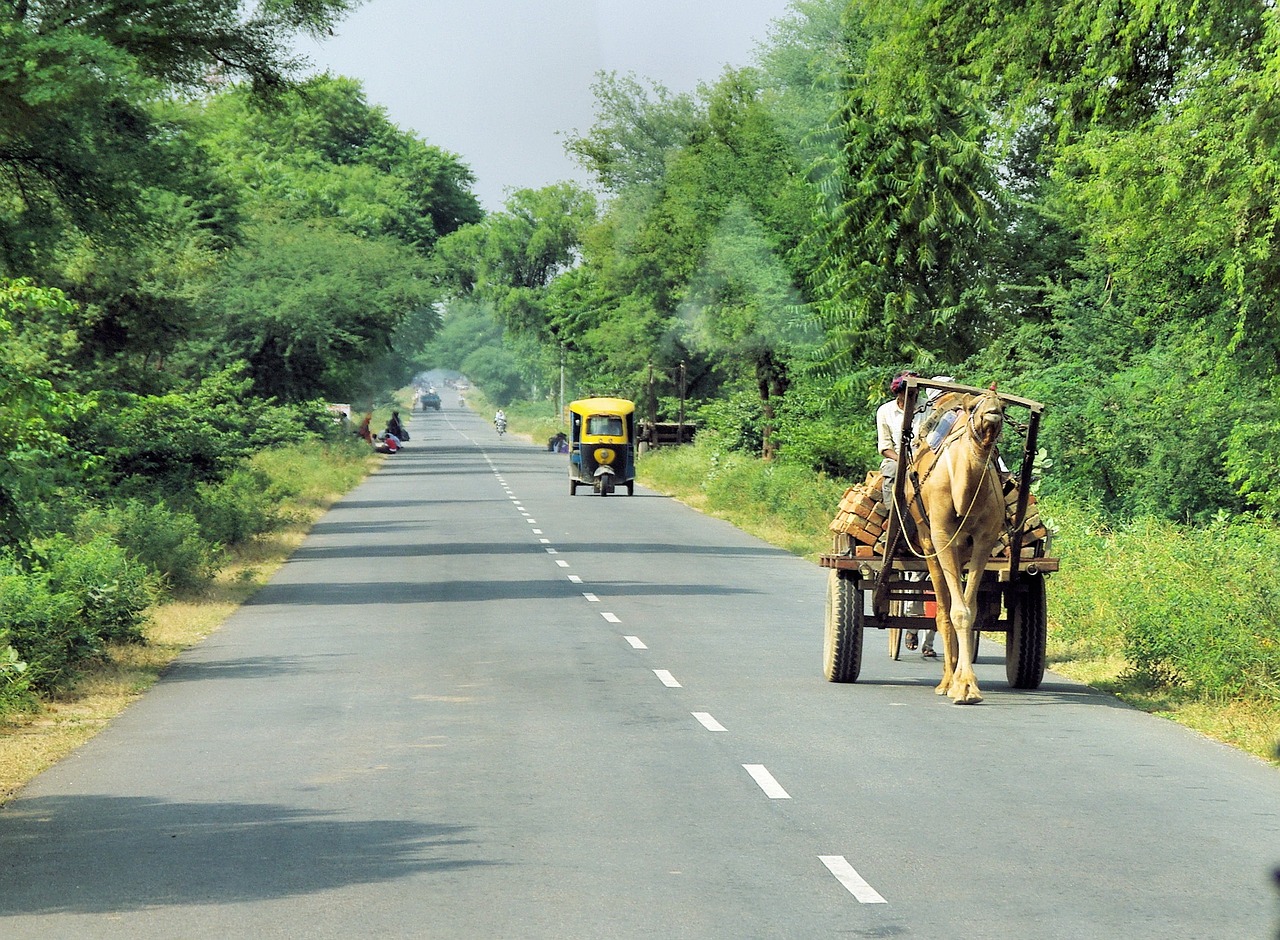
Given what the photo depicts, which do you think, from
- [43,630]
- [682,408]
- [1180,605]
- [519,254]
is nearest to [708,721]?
[1180,605]

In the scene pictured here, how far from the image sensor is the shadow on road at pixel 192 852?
7.77m

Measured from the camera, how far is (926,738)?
12156 mm

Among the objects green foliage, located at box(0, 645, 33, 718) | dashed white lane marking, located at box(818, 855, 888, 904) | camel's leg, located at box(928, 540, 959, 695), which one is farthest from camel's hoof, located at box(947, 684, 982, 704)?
green foliage, located at box(0, 645, 33, 718)

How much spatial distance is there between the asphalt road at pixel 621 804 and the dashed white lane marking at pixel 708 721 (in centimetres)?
5

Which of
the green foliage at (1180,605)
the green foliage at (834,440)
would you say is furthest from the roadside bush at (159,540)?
the green foliage at (834,440)

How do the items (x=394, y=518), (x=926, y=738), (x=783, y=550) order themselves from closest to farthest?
(x=926, y=738)
(x=783, y=550)
(x=394, y=518)

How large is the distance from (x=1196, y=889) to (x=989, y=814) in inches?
70.1

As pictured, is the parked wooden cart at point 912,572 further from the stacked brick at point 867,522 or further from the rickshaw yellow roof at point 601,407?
the rickshaw yellow roof at point 601,407

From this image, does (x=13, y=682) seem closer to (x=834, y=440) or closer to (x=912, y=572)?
(x=912, y=572)

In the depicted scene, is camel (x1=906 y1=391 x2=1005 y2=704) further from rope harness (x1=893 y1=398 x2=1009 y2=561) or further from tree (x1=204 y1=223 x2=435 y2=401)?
tree (x1=204 y1=223 x2=435 y2=401)

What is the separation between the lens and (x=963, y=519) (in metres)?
13.7

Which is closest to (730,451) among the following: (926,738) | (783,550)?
(783,550)

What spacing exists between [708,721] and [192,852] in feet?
16.4

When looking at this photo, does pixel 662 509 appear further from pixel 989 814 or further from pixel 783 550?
pixel 989 814
